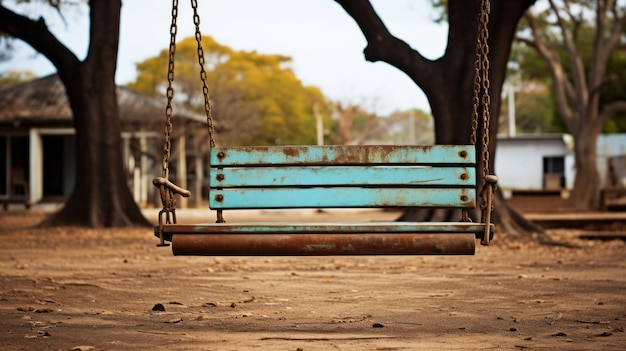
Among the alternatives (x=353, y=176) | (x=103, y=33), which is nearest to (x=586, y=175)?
(x=103, y=33)

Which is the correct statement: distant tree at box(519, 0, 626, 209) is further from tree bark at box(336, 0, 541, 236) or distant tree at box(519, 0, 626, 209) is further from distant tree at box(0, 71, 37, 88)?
distant tree at box(0, 71, 37, 88)

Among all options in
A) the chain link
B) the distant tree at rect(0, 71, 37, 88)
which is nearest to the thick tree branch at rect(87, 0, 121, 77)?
the chain link

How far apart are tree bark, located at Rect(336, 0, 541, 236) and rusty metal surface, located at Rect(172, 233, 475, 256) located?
28.6ft

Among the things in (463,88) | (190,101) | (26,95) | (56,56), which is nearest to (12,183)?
(26,95)

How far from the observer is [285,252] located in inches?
220

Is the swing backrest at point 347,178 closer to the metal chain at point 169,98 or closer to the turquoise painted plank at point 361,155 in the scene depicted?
the turquoise painted plank at point 361,155

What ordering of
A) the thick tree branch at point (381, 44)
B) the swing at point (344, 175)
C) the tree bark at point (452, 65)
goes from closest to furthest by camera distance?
the swing at point (344, 175)
the tree bark at point (452, 65)
the thick tree branch at point (381, 44)

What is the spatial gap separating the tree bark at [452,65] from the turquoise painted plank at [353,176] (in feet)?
25.7

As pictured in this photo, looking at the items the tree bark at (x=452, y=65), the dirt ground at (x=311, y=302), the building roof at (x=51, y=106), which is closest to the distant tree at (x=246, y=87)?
the building roof at (x=51, y=106)

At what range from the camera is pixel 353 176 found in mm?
6504

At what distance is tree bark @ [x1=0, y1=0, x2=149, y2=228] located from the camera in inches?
707

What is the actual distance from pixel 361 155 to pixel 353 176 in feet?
0.47

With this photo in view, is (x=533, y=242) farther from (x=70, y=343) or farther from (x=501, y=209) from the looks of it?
(x=70, y=343)

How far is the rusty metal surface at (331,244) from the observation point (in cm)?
554
